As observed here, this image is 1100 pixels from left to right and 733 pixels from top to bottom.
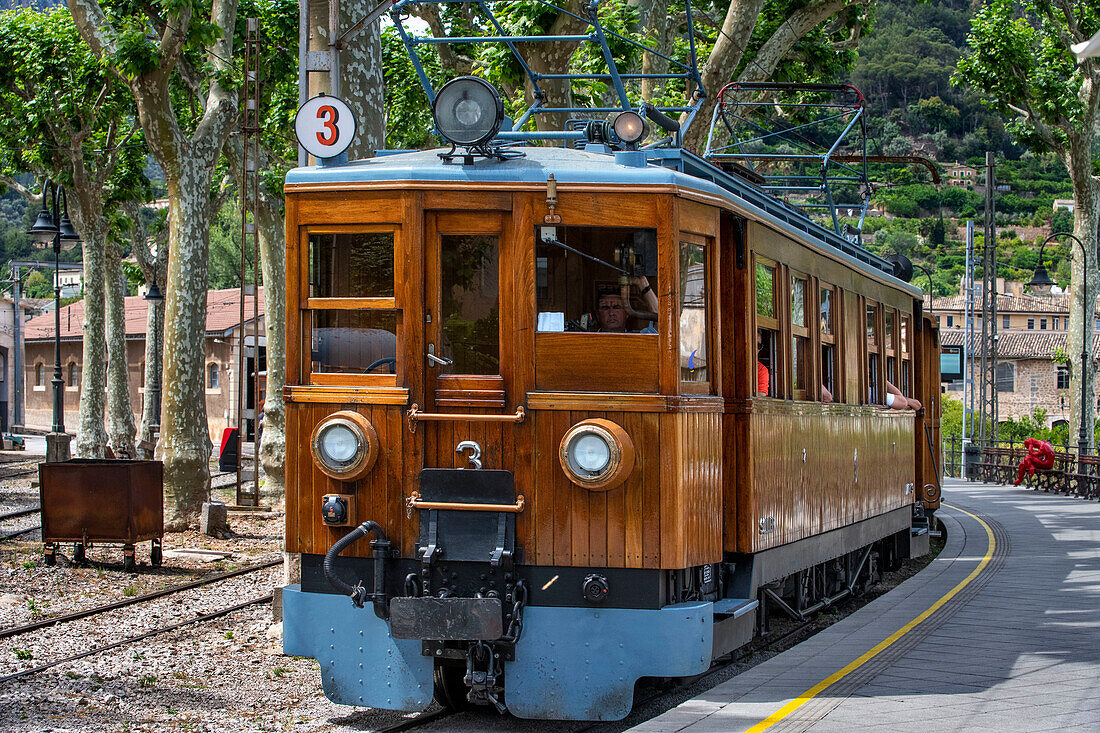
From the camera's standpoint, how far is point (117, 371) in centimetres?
2912

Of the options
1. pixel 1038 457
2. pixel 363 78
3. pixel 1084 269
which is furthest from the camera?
pixel 1084 269

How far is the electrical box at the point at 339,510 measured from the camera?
6648 mm

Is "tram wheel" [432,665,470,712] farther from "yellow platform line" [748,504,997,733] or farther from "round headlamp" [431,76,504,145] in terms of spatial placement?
"round headlamp" [431,76,504,145]

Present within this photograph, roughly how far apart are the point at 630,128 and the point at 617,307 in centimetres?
116

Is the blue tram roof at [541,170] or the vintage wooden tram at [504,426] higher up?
the blue tram roof at [541,170]

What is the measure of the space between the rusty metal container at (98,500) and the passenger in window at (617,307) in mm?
7941

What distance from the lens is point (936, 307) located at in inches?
3814

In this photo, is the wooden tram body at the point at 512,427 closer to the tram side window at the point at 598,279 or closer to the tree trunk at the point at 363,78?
the tram side window at the point at 598,279

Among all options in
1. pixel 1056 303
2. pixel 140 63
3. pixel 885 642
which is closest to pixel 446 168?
pixel 885 642

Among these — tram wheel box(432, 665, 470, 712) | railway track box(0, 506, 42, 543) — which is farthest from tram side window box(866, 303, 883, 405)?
railway track box(0, 506, 42, 543)

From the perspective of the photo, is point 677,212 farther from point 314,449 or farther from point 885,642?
point 885,642

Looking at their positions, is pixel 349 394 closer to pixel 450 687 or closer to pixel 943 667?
pixel 450 687

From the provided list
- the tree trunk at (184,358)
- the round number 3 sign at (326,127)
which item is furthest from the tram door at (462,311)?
the tree trunk at (184,358)

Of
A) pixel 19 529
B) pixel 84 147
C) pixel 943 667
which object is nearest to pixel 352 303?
pixel 943 667
